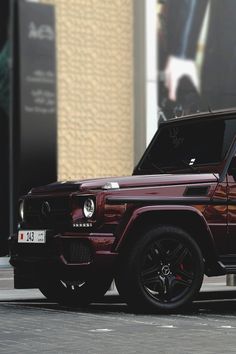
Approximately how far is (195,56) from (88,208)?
1159 centimetres

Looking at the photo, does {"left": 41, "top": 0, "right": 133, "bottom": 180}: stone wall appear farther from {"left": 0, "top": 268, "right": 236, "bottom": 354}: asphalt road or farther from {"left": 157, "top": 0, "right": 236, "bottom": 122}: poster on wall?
{"left": 0, "top": 268, "right": 236, "bottom": 354}: asphalt road

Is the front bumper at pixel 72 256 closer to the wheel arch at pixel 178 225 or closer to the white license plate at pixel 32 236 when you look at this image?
the white license plate at pixel 32 236

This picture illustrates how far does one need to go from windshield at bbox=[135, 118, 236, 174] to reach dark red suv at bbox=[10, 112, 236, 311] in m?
0.04

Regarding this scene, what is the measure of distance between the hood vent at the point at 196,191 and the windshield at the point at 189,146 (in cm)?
37

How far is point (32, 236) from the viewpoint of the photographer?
9.77m

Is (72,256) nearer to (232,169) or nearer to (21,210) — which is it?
(21,210)

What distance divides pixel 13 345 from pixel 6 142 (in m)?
11.3

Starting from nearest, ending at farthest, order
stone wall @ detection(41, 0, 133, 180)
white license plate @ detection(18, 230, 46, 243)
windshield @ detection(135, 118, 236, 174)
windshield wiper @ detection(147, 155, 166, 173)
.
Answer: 1. white license plate @ detection(18, 230, 46, 243)
2. windshield @ detection(135, 118, 236, 174)
3. windshield wiper @ detection(147, 155, 166, 173)
4. stone wall @ detection(41, 0, 133, 180)

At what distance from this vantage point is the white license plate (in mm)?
9602

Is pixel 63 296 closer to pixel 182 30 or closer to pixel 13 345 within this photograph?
pixel 13 345

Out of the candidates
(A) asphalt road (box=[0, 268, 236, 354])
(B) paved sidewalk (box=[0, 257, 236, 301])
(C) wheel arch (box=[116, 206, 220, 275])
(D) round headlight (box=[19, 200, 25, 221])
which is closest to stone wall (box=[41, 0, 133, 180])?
(B) paved sidewalk (box=[0, 257, 236, 301])

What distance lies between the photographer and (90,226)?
9.22m

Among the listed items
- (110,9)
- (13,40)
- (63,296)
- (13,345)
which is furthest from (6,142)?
(13,345)

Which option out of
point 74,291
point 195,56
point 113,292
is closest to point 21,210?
point 74,291
